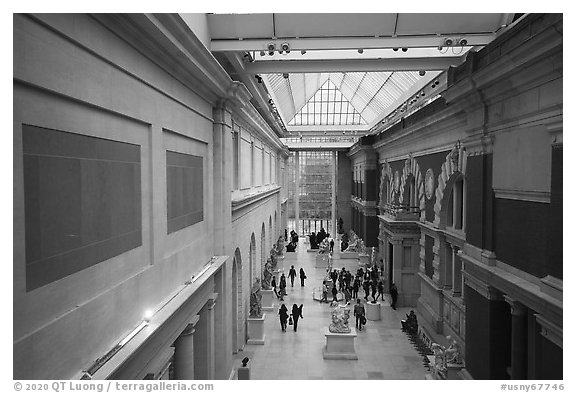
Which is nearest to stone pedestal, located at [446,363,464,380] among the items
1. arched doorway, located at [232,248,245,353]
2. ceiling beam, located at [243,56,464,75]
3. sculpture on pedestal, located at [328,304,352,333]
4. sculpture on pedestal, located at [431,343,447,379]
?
A: sculpture on pedestal, located at [431,343,447,379]

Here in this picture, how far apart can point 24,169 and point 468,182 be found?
9.46 meters

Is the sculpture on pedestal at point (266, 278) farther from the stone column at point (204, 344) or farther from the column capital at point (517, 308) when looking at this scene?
the column capital at point (517, 308)

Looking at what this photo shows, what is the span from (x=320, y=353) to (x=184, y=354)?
746 centimetres

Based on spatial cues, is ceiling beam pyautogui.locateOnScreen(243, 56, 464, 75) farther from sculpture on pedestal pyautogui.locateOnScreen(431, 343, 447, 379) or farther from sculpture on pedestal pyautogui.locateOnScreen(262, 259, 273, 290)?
sculpture on pedestal pyautogui.locateOnScreen(262, 259, 273, 290)

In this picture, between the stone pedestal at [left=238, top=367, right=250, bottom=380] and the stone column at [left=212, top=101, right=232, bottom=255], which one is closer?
the stone column at [left=212, top=101, right=232, bottom=255]

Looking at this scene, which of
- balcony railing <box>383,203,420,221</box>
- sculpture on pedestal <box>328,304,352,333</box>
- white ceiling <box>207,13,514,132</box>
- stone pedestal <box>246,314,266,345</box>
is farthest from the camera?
balcony railing <box>383,203,420,221</box>

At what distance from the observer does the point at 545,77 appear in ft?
25.0

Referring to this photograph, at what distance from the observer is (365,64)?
12156 mm

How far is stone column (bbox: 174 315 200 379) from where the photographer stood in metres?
8.85

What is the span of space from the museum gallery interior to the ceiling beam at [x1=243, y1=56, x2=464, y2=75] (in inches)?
2.0

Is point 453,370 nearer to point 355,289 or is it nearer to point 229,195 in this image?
point 229,195

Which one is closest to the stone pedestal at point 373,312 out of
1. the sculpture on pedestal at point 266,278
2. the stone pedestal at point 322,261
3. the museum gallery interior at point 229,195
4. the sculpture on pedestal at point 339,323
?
the museum gallery interior at point 229,195
